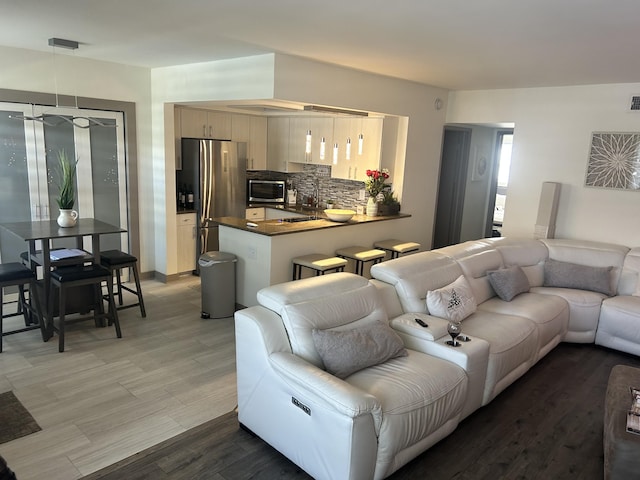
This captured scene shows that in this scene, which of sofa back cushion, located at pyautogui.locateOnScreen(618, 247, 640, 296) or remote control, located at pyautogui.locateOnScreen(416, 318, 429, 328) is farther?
sofa back cushion, located at pyautogui.locateOnScreen(618, 247, 640, 296)

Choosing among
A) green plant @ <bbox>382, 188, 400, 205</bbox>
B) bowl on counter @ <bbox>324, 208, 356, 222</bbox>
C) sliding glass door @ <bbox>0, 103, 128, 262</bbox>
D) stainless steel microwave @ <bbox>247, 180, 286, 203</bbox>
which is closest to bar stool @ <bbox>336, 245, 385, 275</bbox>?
bowl on counter @ <bbox>324, 208, 356, 222</bbox>

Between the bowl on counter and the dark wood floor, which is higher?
the bowl on counter

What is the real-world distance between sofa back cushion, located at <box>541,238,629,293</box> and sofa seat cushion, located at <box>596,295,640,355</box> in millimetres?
338

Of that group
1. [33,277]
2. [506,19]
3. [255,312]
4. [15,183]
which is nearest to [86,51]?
[15,183]

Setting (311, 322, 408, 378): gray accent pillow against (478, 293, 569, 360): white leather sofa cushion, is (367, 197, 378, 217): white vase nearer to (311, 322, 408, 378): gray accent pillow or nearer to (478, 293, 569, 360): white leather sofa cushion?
(478, 293, 569, 360): white leather sofa cushion

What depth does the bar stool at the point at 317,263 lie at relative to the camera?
4.80 m

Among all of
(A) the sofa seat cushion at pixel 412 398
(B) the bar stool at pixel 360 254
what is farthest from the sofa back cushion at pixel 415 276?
(B) the bar stool at pixel 360 254

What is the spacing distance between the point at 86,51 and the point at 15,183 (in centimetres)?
161

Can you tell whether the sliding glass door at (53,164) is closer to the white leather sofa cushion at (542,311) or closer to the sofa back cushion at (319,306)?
the sofa back cushion at (319,306)

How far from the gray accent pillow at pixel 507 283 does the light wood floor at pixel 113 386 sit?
2.59 m

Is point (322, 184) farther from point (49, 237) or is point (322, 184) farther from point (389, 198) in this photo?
point (49, 237)

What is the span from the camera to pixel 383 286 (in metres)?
3.76

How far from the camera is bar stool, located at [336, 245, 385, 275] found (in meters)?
5.29

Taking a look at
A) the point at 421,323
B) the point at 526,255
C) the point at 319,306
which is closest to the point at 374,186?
the point at 526,255
